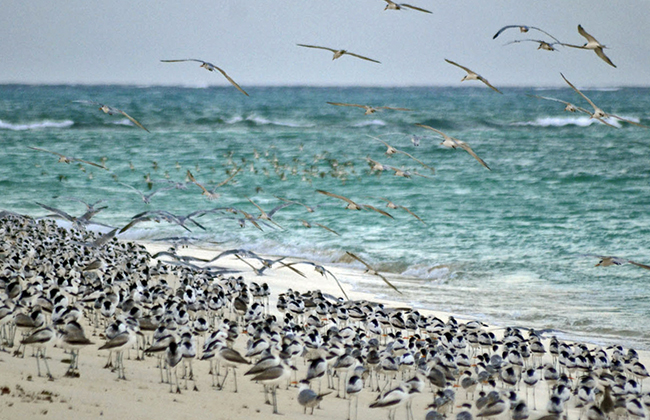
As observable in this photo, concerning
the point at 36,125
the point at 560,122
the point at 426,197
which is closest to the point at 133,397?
the point at 426,197

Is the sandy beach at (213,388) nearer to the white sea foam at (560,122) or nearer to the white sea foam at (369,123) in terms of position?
the white sea foam at (369,123)

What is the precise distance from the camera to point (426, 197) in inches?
A: 1289

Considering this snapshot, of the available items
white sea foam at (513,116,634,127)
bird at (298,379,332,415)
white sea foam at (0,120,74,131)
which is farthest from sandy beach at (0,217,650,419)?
white sea foam at (513,116,634,127)

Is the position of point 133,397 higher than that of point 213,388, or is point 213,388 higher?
point 133,397

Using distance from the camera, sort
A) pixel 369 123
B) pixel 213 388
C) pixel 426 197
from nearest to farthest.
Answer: pixel 213 388 → pixel 426 197 → pixel 369 123

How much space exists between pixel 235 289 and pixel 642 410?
775 cm

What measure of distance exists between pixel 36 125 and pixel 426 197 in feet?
134

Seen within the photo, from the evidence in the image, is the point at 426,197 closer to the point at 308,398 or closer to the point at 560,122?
the point at 308,398

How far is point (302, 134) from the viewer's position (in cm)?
5750

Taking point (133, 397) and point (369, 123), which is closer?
point (133, 397)

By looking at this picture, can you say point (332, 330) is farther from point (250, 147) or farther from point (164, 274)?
point (250, 147)

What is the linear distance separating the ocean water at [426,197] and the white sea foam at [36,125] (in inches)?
8.2

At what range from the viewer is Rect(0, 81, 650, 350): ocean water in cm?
1812

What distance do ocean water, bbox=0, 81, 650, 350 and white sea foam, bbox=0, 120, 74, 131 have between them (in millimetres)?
208
